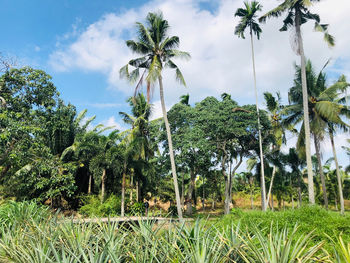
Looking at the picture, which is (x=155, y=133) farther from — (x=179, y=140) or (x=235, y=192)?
(x=235, y=192)

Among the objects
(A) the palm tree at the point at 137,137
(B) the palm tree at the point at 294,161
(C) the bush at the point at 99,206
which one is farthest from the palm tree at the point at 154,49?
(B) the palm tree at the point at 294,161

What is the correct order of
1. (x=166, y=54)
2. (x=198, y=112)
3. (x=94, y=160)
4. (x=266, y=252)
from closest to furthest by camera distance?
(x=266, y=252) → (x=166, y=54) → (x=94, y=160) → (x=198, y=112)

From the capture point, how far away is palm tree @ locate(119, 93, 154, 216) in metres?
21.1

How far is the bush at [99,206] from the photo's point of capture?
19453 millimetres

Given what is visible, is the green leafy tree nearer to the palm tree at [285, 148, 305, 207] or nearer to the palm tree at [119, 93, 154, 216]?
the palm tree at [119, 93, 154, 216]

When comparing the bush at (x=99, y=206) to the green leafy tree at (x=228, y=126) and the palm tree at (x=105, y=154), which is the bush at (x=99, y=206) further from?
the green leafy tree at (x=228, y=126)

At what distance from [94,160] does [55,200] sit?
586 cm

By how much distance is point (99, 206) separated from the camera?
19.6 metres

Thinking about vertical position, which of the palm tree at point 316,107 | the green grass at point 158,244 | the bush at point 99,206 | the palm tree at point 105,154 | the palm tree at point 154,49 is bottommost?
the bush at point 99,206

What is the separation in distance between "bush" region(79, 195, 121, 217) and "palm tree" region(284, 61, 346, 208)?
1499 centimetres

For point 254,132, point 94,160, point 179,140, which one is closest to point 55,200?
point 94,160

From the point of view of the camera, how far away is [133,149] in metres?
21.0

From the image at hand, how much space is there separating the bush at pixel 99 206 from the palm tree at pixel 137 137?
85 cm

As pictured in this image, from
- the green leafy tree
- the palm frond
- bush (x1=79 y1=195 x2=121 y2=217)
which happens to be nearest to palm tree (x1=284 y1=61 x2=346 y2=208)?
the green leafy tree
